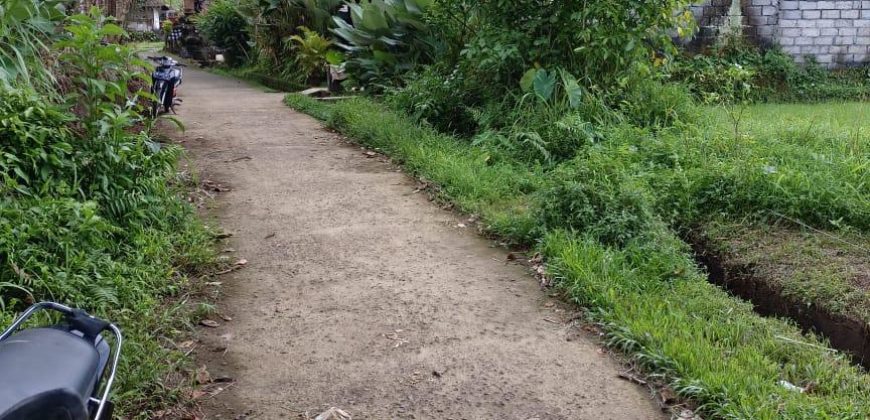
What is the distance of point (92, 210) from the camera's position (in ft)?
13.5

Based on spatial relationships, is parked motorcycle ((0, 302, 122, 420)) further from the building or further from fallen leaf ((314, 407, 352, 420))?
the building

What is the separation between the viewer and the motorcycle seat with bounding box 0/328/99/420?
190cm

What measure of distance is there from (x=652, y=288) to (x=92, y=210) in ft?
9.51

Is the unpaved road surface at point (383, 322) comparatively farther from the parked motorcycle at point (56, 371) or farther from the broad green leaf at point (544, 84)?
the broad green leaf at point (544, 84)

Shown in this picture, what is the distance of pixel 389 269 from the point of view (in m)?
4.55

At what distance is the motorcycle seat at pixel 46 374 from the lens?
1899 millimetres

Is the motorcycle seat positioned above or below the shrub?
below

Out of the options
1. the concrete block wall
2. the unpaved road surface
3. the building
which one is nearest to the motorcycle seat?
the unpaved road surface

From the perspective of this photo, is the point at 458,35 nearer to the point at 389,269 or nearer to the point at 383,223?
the point at 383,223

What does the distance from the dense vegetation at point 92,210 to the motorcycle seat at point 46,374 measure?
87cm

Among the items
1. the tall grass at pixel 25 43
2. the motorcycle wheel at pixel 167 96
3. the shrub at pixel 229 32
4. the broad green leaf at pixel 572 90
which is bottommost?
the motorcycle wheel at pixel 167 96

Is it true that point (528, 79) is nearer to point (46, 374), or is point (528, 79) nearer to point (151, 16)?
point (46, 374)

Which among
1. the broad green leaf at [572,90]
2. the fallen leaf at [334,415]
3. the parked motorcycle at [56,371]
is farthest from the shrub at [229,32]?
the parked motorcycle at [56,371]

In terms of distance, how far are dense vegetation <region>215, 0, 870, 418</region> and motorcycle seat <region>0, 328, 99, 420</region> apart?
2.22 metres
